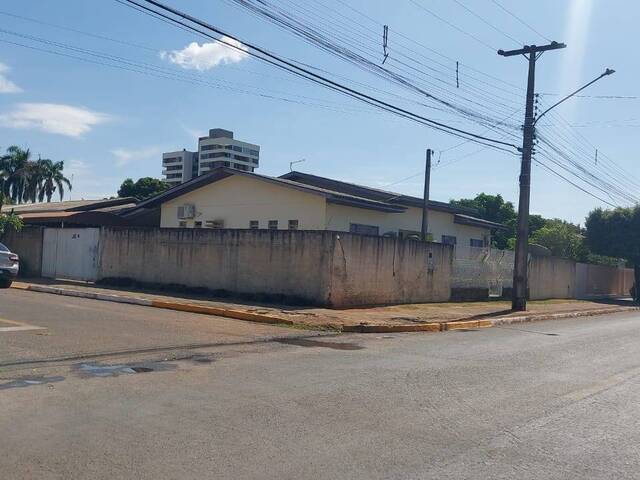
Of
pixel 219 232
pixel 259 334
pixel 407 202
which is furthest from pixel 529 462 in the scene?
pixel 407 202

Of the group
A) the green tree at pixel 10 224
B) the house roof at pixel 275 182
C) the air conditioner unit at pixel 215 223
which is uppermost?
the house roof at pixel 275 182

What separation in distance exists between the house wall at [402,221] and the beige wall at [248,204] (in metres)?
0.91

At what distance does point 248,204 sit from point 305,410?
2145cm

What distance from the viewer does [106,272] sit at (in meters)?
23.9

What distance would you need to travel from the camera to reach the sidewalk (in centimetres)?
1582

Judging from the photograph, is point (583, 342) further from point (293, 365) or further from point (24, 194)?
point (24, 194)

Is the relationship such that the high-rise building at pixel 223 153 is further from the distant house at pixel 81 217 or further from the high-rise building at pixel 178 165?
the distant house at pixel 81 217

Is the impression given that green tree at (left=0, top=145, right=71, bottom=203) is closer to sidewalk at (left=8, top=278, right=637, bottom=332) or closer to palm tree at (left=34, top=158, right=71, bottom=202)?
palm tree at (left=34, top=158, right=71, bottom=202)

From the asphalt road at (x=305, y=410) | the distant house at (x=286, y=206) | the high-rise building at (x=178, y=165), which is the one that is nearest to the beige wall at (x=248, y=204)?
the distant house at (x=286, y=206)

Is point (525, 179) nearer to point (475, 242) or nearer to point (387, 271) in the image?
point (387, 271)

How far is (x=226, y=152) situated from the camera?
63.3 meters

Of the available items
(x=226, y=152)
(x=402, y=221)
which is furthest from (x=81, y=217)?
(x=226, y=152)

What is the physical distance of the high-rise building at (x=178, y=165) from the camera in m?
78.6

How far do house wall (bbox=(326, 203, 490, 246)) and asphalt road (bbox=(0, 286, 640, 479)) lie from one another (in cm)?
1401
